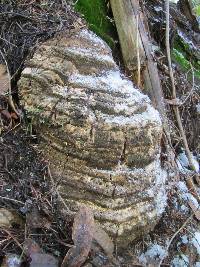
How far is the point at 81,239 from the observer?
211 centimetres

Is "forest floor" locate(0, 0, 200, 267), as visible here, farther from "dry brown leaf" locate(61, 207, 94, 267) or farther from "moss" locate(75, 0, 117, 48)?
"moss" locate(75, 0, 117, 48)

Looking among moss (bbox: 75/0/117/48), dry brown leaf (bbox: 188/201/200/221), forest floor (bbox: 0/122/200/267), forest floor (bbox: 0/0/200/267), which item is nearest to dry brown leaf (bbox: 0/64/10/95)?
forest floor (bbox: 0/0/200/267)

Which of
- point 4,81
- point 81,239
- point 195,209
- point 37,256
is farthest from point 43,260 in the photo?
point 195,209

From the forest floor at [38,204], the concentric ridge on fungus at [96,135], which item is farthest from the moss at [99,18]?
the concentric ridge on fungus at [96,135]

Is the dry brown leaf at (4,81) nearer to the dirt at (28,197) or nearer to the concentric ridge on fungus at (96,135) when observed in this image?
the concentric ridge on fungus at (96,135)

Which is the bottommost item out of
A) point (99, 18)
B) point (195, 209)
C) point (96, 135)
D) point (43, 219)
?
point (195, 209)

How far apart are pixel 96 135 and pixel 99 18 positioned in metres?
1.57

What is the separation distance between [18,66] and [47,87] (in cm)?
36

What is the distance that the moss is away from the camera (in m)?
3.61

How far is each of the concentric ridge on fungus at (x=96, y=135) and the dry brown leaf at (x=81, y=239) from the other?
1.10 feet

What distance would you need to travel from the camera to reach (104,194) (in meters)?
2.52

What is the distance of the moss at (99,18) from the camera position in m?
3.61

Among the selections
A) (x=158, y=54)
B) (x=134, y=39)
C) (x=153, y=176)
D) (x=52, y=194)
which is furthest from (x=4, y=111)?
(x=158, y=54)

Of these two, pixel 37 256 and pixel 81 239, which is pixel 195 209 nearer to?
pixel 81 239
